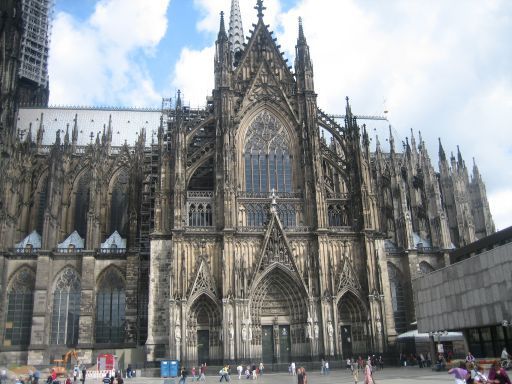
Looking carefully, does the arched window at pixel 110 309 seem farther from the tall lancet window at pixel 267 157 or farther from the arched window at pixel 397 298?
the arched window at pixel 397 298

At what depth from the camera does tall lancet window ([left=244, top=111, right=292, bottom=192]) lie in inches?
1668

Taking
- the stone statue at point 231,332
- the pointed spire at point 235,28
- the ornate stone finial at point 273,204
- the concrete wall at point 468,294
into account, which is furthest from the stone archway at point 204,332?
the pointed spire at point 235,28

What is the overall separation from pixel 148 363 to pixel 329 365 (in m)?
12.1

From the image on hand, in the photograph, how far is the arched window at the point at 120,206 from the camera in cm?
5081

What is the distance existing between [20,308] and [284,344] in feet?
73.2

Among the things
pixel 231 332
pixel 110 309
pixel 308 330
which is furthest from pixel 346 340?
pixel 110 309

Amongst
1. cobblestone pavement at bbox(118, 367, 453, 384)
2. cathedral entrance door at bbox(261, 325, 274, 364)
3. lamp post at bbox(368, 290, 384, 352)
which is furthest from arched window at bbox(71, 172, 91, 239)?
lamp post at bbox(368, 290, 384, 352)

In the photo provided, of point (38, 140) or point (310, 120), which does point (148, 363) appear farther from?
point (38, 140)

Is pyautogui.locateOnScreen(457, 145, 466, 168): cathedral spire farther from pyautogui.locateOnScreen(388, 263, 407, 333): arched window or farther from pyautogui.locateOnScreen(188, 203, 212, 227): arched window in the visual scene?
pyautogui.locateOnScreen(188, 203, 212, 227): arched window

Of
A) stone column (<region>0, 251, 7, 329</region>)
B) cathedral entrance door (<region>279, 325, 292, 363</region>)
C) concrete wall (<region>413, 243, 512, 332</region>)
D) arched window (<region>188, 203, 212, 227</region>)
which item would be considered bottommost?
cathedral entrance door (<region>279, 325, 292, 363</region>)

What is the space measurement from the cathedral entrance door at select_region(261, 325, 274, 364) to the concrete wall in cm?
1034

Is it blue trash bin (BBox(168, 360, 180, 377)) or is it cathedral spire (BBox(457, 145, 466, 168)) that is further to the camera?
cathedral spire (BBox(457, 145, 466, 168))

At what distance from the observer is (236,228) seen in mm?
39000

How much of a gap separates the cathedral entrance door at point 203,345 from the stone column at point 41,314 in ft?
44.1
